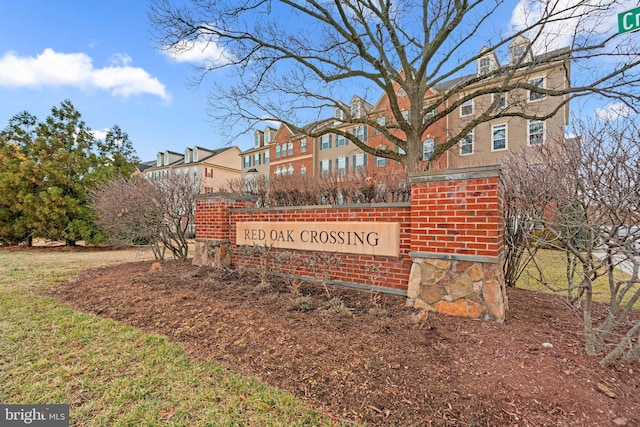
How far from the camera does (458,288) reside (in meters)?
3.10

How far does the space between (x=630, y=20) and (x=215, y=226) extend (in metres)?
6.48

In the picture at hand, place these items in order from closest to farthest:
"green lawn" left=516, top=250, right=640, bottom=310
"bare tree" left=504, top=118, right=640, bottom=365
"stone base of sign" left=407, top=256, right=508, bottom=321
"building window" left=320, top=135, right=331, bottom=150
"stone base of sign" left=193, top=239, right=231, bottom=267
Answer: "bare tree" left=504, top=118, right=640, bottom=365 → "stone base of sign" left=407, top=256, right=508, bottom=321 → "green lawn" left=516, top=250, right=640, bottom=310 → "stone base of sign" left=193, top=239, right=231, bottom=267 → "building window" left=320, top=135, right=331, bottom=150

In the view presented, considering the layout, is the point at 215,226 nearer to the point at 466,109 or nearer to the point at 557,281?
the point at 557,281

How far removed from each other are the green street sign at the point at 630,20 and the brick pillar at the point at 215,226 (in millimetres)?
5764

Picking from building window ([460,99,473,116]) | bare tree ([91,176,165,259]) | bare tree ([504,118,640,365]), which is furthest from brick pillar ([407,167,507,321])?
building window ([460,99,473,116])

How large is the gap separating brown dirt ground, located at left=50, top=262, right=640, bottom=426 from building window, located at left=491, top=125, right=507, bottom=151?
1588cm

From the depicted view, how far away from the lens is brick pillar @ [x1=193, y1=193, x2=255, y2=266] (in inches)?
230

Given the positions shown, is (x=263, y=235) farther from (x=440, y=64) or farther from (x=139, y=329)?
(x=440, y=64)

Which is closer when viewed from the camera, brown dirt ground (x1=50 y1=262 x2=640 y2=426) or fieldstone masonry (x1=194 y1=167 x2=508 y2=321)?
brown dirt ground (x1=50 y1=262 x2=640 y2=426)

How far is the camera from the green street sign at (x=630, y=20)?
2.54m

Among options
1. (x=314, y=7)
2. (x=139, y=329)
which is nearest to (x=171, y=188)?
(x=139, y=329)

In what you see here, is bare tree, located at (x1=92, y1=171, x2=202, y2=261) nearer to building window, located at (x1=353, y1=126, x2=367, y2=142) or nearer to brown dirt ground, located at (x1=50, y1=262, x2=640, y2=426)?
brown dirt ground, located at (x1=50, y1=262, x2=640, y2=426)

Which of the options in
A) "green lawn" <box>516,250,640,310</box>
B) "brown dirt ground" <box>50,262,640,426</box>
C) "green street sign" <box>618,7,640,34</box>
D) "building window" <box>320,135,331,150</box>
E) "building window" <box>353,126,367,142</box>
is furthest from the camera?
"building window" <box>320,135,331,150</box>

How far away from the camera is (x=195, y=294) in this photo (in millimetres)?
4086
